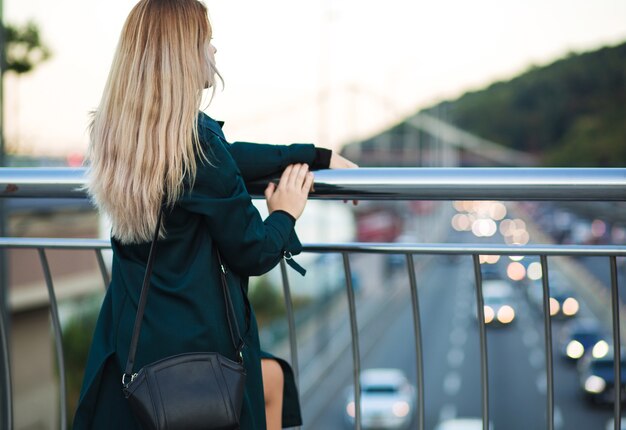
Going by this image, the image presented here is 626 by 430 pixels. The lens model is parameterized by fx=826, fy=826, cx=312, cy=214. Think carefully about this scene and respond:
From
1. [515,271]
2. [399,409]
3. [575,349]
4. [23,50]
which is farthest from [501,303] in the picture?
[23,50]

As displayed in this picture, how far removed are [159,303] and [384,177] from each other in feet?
2.33

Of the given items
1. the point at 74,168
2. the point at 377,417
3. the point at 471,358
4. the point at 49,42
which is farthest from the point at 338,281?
the point at 74,168

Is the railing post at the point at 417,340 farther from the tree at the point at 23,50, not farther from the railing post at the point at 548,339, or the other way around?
the tree at the point at 23,50

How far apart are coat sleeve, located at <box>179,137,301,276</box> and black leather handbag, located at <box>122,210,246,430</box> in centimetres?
11

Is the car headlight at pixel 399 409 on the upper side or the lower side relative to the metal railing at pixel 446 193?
lower

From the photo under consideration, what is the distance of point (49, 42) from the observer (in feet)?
58.0

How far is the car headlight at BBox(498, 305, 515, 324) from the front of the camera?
45.1 meters

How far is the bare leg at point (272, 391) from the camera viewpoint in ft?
6.82

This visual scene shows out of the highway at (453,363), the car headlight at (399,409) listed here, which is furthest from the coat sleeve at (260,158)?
the car headlight at (399,409)

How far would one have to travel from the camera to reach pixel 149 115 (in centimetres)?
182

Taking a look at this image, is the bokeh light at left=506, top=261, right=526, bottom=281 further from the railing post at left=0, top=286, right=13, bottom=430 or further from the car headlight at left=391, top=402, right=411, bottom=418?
the railing post at left=0, top=286, right=13, bottom=430

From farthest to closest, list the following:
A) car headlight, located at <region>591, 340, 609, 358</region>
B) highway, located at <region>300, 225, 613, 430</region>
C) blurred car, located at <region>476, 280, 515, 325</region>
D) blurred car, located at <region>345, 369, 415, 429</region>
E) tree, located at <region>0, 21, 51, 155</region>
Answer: blurred car, located at <region>476, 280, 515, 325</region> → car headlight, located at <region>591, 340, 609, 358</region> → highway, located at <region>300, 225, 613, 430</region> → blurred car, located at <region>345, 369, 415, 429</region> → tree, located at <region>0, 21, 51, 155</region>

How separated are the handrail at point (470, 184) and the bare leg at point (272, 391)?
45 cm

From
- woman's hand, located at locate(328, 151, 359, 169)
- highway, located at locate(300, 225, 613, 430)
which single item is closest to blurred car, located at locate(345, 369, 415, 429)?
highway, located at locate(300, 225, 613, 430)
